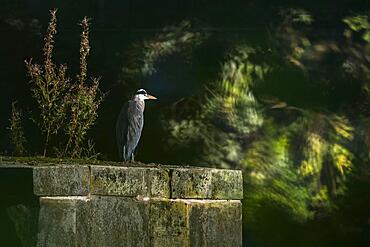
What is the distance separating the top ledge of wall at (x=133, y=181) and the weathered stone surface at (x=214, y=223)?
0.13ft

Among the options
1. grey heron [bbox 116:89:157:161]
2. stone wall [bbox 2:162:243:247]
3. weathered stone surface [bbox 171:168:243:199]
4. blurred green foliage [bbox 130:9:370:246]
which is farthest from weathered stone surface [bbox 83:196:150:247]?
blurred green foliage [bbox 130:9:370:246]

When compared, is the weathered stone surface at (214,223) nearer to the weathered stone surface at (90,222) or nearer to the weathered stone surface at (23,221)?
the weathered stone surface at (90,222)

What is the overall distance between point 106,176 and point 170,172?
357 millimetres

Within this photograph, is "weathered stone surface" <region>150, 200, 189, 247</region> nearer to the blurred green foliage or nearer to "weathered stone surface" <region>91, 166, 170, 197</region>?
"weathered stone surface" <region>91, 166, 170, 197</region>

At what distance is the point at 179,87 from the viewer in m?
9.09

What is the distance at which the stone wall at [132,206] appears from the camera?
4285mm

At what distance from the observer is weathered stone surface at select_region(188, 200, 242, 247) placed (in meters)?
4.62

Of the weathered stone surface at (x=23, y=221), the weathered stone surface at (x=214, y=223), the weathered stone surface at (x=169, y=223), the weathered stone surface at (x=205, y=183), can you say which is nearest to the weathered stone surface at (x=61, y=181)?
the weathered stone surface at (x=23, y=221)

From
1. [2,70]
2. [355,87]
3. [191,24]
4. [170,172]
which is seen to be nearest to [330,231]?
[355,87]

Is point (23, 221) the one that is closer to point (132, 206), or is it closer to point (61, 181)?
point (61, 181)

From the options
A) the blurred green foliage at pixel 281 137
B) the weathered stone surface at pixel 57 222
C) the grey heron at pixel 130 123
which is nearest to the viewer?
the weathered stone surface at pixel 57 222

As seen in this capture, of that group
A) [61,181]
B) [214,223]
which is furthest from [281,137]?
[61,181]

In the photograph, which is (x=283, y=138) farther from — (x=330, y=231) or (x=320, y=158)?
(x=330, y=231)

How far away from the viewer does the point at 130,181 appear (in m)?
4.43
